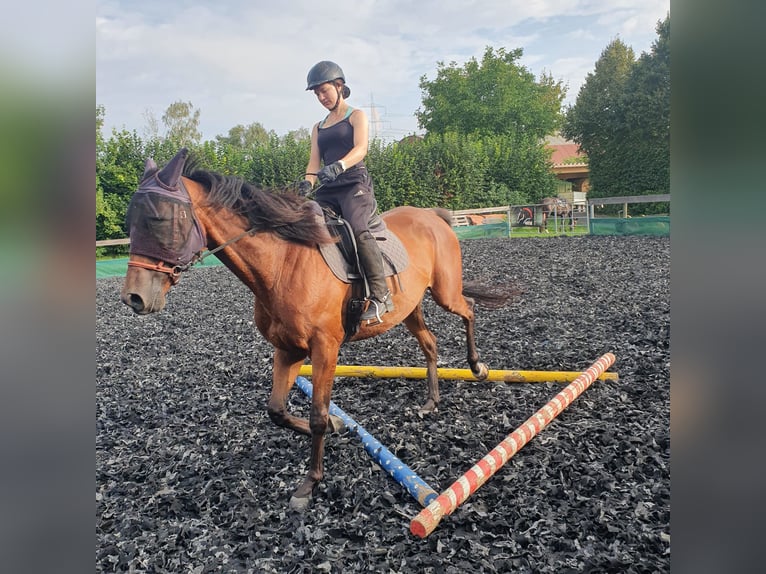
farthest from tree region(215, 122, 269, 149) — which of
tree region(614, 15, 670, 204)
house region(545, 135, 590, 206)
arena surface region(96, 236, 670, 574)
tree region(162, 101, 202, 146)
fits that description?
arena surface region(96, 236, 670, 574)

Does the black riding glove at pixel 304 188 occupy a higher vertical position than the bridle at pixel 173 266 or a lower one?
higher

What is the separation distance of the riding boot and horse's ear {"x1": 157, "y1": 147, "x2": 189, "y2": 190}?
138 cm

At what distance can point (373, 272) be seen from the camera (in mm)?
3668

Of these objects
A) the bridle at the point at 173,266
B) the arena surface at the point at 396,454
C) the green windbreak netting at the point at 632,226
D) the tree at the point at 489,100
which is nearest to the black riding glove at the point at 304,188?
the bridle at the point at 173,266

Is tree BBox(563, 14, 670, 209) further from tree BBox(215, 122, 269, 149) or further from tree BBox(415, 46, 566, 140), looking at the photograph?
tree BBox(215, 122, 269, 149)

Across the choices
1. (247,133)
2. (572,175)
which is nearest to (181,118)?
(247,133)

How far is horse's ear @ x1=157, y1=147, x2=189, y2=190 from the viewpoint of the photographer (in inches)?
107

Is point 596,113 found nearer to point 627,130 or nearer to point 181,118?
point 627,130

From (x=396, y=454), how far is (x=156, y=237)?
2.42m

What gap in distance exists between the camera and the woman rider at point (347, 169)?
11.4ft

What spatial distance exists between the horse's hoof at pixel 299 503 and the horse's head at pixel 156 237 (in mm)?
1577

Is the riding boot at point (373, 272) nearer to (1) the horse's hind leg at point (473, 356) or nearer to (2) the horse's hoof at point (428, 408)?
(2) the horse's hoof at point (428, 408)
